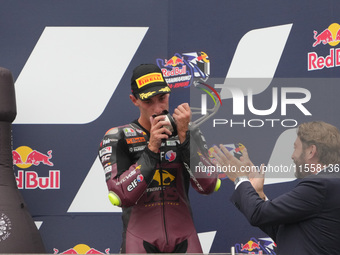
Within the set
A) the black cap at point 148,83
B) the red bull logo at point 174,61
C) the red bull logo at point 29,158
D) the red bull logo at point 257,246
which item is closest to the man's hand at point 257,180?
the black cap at point 148,83

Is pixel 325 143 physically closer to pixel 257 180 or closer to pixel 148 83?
pixel 257 180

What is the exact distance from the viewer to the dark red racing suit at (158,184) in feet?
7.95

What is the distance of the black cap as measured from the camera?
7.97 feet

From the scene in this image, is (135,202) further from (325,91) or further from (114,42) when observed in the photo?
(114,42)

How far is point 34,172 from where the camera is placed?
3.78 metres

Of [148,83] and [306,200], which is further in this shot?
[148,83]

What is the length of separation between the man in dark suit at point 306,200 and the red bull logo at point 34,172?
185 cm

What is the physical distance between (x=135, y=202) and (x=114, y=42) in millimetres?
1727

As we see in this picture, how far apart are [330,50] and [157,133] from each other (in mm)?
1922

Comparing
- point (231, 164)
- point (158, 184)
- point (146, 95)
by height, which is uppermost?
Result: point (146, 95)

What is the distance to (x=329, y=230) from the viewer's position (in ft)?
6.98

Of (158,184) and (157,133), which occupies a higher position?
(157,133)

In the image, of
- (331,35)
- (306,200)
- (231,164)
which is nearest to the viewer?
(306,200)

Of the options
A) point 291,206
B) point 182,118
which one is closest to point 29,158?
point 182,118
